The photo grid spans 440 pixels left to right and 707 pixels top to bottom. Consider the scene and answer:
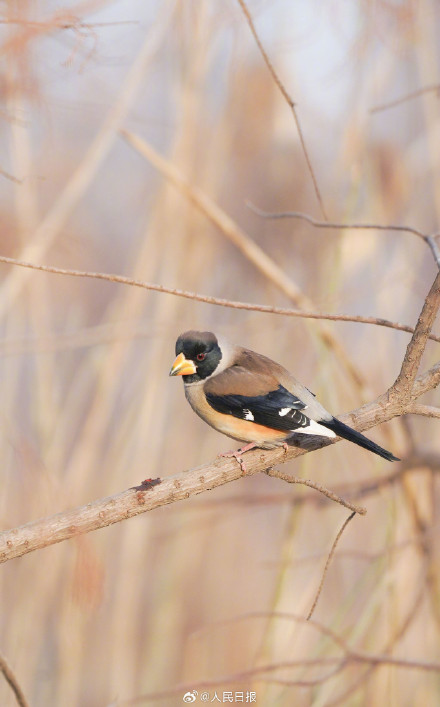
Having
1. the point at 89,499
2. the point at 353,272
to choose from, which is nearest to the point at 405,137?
the point at 353,272

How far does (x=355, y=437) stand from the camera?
128cm

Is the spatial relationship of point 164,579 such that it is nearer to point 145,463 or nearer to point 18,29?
point 145,463

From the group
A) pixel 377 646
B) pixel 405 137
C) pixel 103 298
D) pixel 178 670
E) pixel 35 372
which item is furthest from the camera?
pixel 103 298

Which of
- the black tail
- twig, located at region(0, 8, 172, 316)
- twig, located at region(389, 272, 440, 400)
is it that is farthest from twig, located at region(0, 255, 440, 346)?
twig, located at region(0, 8, 172, 316)

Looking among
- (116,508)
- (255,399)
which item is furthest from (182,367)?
(116,508)

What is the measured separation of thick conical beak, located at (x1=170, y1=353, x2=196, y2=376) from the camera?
1.51m

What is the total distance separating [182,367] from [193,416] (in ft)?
2.88

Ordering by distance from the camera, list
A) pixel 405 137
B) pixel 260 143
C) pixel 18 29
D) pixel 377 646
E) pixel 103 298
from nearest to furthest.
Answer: pixel 18 29
pixel 377 646
pixel 260 143
pixel 405 137
pixel 103 298

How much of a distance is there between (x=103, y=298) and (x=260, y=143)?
145 centimetres

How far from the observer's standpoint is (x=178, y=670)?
7.80ft

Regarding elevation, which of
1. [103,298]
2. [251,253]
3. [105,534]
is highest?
[103,298]

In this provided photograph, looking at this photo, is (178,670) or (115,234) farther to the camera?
(115,234)

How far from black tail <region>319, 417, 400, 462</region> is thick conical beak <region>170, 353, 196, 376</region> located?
360 mm

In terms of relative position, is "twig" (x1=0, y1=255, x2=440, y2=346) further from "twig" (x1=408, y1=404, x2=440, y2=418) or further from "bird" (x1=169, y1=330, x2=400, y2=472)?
"bird" (x1=169, y1=330, x2=400, y2=472)
